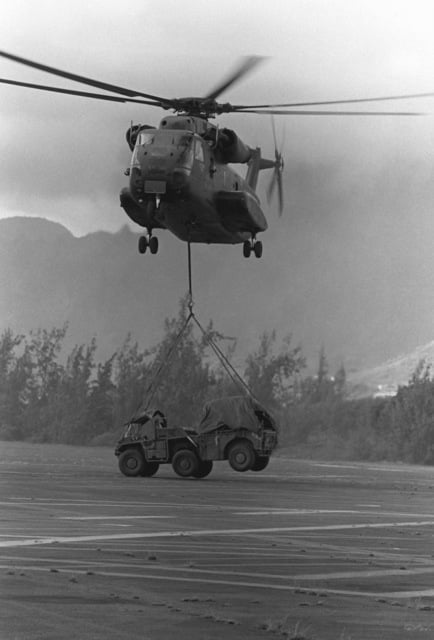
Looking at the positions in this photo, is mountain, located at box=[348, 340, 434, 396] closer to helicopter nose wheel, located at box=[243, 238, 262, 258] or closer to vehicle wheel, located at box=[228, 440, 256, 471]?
vehicle wheel, located at box=[228, 440, 256, 471]

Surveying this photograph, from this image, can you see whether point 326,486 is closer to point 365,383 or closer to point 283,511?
point 365,383

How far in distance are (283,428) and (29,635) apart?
74054 mm

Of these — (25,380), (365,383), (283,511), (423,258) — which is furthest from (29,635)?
(25,380)

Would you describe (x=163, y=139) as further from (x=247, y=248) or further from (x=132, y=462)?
(x=132, y=462)

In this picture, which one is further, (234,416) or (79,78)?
(234,416)

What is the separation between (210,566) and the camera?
60.8ft

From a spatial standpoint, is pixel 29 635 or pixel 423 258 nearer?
pixel 29 635

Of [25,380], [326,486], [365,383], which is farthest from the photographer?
[25,380]

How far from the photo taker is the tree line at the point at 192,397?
78375 mm

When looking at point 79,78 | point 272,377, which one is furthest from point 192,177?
point 272,377

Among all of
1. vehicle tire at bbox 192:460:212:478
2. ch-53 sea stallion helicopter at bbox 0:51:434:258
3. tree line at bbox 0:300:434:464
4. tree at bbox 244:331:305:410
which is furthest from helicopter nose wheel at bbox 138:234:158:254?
tree at bbox 244:331:305:410

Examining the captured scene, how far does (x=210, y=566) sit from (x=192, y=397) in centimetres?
8219

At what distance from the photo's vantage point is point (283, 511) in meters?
31.0

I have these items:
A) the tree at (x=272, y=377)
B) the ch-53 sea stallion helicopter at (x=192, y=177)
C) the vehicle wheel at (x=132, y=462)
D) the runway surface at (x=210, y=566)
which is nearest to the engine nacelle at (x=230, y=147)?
the ch-53 sea stallion helicopter at (x=192, y=177)
